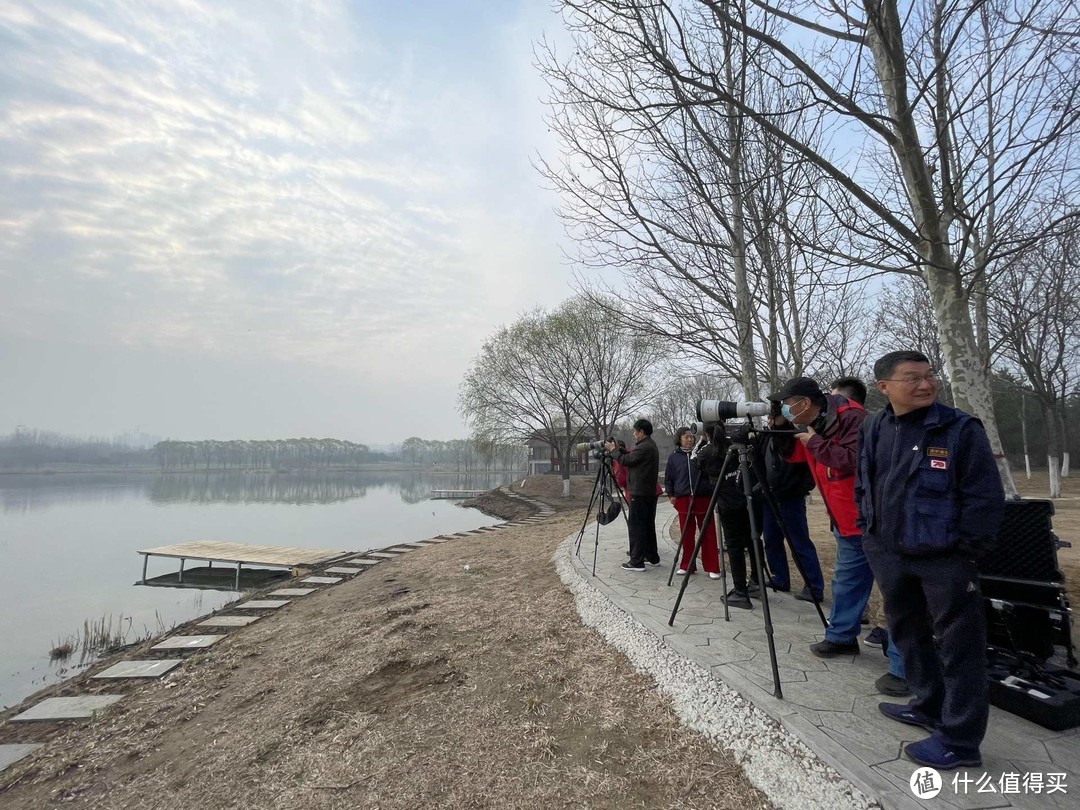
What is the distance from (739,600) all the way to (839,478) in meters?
1.54

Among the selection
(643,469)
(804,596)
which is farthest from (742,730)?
(643,469)

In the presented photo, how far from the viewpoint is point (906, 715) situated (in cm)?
212

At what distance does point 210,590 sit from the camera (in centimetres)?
1105

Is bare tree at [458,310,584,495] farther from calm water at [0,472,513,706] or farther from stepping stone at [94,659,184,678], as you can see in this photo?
stepping stone at [94,659,184,678]

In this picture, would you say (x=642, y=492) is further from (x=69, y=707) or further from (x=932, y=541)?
(x=69, y=707)

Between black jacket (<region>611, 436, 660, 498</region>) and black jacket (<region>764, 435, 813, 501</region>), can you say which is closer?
black jacket (<region>764, 435, 813, 501</region>)

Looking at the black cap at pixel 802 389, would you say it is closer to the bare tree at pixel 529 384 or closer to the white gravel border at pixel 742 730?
the white gravel border at pixel 742 730

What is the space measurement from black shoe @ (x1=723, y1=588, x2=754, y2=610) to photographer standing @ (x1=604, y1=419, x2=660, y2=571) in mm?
1338

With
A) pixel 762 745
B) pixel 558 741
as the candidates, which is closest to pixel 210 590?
pixel 558 741

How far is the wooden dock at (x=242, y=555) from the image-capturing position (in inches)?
430

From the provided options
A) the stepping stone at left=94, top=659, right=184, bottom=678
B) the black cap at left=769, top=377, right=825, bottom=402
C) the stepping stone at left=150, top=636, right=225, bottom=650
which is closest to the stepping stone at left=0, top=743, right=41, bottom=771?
the stepping stone at left=94, top=659, right=184, bottom=678

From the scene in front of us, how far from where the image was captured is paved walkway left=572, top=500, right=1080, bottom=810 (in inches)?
67.4

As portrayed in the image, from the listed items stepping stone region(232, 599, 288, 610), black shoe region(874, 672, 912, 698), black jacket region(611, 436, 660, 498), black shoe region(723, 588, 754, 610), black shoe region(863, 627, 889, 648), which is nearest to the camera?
black shoe region(874, 672, 912, 698)

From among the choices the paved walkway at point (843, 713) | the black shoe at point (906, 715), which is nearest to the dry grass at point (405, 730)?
the paved walkway at point (843, 713)
